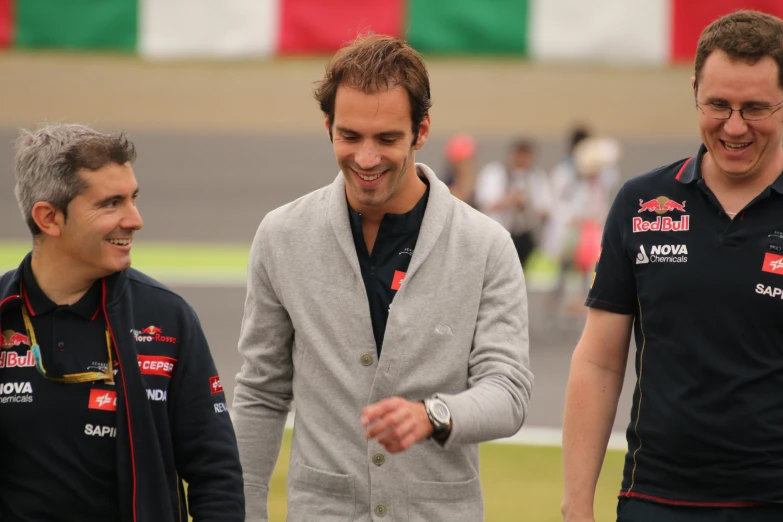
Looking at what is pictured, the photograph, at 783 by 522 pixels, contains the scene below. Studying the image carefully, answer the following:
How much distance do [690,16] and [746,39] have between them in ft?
22.3

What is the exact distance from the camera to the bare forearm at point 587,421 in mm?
3408

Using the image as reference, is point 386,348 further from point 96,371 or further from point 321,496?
point 96,371

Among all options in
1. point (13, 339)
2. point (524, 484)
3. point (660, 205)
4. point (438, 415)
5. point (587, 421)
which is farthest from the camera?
point (524, 484)

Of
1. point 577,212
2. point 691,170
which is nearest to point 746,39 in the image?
point 691,170

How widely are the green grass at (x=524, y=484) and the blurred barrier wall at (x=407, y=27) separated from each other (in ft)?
10.5

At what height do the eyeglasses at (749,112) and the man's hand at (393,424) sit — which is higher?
the eyeglasses at (749,112)

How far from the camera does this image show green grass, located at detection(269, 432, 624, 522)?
21.8 ft

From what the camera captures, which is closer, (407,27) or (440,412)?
(440,412)

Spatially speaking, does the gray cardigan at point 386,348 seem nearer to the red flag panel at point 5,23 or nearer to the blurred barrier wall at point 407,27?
the blurred barrier wall at point 407,27

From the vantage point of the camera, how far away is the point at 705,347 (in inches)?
124

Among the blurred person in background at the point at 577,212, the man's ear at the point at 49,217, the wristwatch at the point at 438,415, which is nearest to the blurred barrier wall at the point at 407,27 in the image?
the blurred person in background at the point at 577,212

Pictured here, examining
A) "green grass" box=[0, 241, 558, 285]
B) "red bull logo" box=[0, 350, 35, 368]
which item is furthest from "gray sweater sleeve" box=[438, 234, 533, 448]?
Answer: "green grass" box=[0, 241, 558, 285]

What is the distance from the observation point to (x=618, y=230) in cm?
337

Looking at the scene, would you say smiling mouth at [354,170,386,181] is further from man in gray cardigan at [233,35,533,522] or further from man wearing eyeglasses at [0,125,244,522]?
man wearing eyeglasses at [0,125,244,522]
